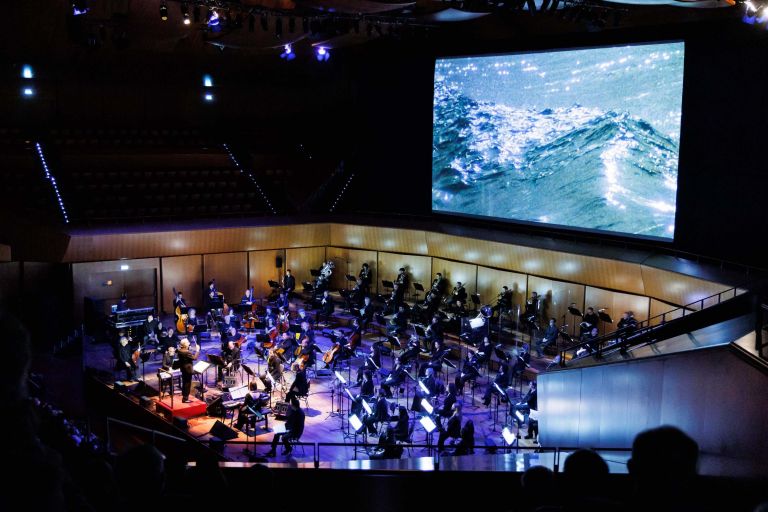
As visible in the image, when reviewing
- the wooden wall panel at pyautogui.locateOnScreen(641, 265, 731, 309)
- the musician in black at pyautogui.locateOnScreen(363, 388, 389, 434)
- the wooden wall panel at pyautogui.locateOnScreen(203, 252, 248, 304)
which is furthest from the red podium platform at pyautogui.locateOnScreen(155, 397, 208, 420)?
the wooden wall panel at pyautogui.locateOnScreen(641, 265, 731, 309)

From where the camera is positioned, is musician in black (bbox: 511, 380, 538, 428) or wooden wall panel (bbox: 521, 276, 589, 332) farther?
wooden wall panel (bbox: 521, 276, 589, 332)

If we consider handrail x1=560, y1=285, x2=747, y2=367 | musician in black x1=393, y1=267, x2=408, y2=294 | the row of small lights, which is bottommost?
musician in black x1=393, y1=267, x2=408, y2=294

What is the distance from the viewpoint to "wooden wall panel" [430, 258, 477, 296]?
21516mm

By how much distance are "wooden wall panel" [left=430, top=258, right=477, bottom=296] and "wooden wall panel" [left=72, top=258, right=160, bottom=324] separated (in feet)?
27.5

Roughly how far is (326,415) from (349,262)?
10690 millimetres

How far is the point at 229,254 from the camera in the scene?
2319 cm

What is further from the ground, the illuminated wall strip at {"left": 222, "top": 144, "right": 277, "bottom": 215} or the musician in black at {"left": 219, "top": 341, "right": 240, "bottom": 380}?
the illuminated wall strip at {"left": 222, "top": 144, "right": 277, "bottom": 215}

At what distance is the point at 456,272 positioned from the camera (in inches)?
866

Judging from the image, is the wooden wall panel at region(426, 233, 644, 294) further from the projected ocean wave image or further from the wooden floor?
the wooden floor

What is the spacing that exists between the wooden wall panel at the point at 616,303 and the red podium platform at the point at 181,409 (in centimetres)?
983

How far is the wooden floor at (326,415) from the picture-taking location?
12391 mm

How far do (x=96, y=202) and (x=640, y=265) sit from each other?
50.4 ft

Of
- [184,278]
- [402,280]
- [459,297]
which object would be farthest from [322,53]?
[459,297]

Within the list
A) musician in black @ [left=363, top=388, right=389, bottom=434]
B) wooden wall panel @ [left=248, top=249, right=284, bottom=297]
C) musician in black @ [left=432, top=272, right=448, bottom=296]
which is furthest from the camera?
wooden wall panel @ [left=248, top=249, right=284, bottom=297]
